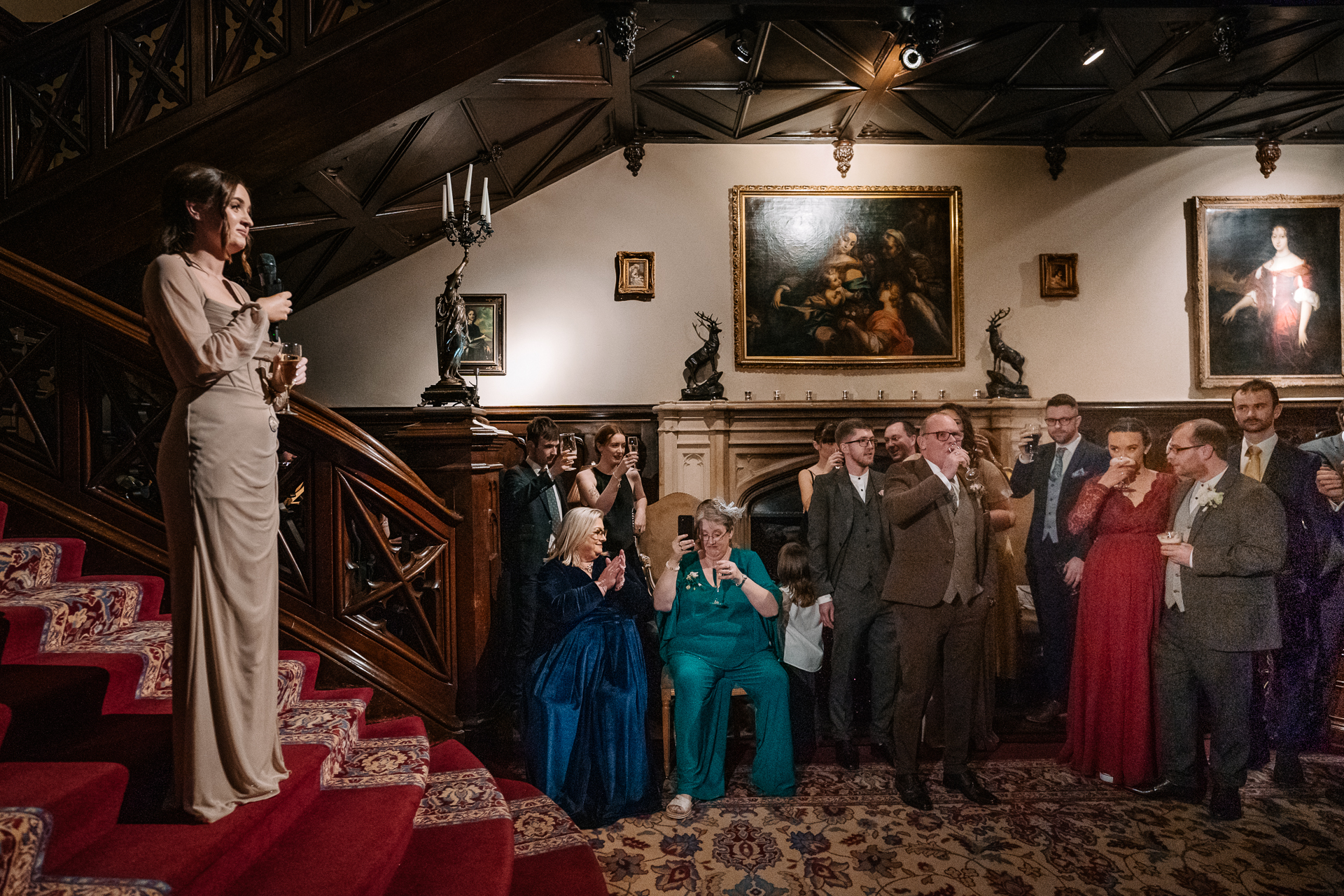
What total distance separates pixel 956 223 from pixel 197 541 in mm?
6023

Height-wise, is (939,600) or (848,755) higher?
(939,600)

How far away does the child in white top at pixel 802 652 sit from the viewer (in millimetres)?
3332

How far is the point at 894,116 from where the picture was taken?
562 centimetres

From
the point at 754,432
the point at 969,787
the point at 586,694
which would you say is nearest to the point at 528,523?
the point at 586,694

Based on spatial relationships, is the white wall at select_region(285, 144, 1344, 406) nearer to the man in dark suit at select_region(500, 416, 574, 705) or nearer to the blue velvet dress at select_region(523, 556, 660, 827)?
the man in dark suit at select_region(500, 416, 574, 705)

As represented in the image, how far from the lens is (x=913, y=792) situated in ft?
9.50

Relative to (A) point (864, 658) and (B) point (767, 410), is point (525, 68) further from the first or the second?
(A) point (864, 658)

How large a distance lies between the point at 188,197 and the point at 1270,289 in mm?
7571

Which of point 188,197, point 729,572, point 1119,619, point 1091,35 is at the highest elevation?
point 1091,35

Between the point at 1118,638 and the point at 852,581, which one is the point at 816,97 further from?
the point at 1118,638

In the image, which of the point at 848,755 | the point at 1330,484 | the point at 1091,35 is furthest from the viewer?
the point at 1091,35

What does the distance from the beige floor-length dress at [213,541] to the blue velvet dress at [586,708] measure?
4.05ft

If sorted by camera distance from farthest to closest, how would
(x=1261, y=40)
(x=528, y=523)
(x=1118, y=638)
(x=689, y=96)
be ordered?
(x=689, y=96) → (x=1261, y=40) → (x=528, y=523) → (x=1118, y=638)

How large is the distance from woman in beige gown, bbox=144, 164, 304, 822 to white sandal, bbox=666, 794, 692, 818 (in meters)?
1.60
